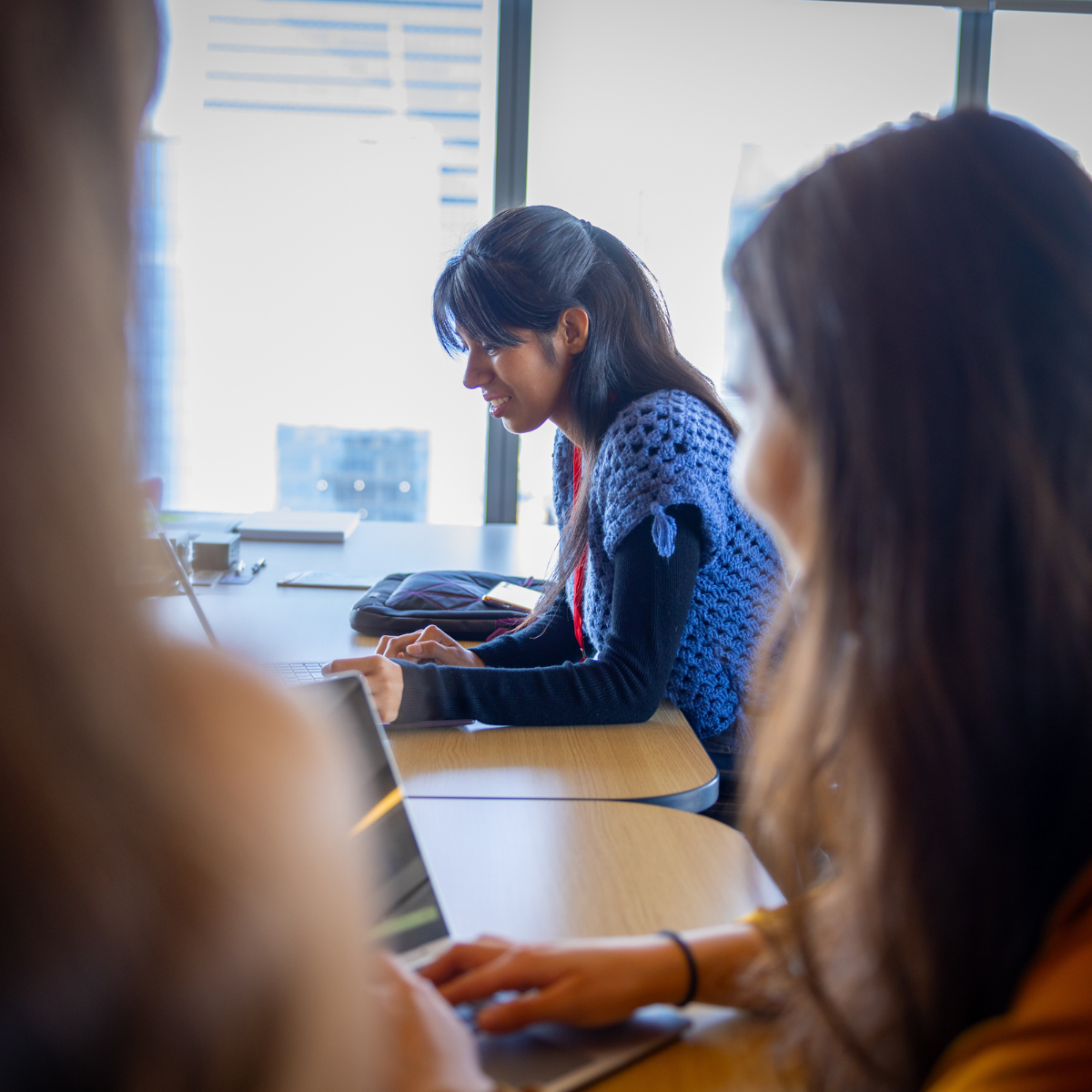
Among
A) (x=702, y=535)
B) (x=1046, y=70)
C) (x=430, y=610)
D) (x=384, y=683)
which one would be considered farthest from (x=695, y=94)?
(x=384, y=683)

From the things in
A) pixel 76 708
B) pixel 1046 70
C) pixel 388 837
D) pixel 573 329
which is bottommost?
pixel 388 837

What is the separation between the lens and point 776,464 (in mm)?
663

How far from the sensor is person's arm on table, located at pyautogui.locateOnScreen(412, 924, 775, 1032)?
644 millimetres

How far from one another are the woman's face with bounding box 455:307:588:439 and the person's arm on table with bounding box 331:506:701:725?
419 millimetres

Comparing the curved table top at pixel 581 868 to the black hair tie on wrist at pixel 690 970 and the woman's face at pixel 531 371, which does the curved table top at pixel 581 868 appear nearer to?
the black hair tie on wrist at pixel 690 970

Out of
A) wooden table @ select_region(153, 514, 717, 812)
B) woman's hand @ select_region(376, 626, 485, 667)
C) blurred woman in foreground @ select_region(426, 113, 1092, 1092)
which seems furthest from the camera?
woman's hand @ select_region(376, 626, 485, 667)

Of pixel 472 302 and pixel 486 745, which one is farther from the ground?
pixel 472 302

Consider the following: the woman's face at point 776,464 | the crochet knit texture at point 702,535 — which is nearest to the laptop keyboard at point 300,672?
the crochet knit texture at point 702,535

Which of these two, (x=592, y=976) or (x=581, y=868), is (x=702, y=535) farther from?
(x=592, y=976)

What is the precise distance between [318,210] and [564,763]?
2.83 metres

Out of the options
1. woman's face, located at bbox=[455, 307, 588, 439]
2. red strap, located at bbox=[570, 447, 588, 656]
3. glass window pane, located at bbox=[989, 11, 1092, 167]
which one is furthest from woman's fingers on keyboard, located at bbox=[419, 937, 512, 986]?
glass window pane, located at bbox=[989, 11, 1092, 167]

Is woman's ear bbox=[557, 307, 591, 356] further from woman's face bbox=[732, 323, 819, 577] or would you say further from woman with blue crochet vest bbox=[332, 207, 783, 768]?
woman's face bbox=[732, 323, 819, 577]

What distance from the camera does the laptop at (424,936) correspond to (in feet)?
2.02

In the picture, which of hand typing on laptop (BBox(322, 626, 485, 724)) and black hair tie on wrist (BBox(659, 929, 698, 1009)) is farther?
hand typing on laptop (BBox(322, 626, 485, 724))
